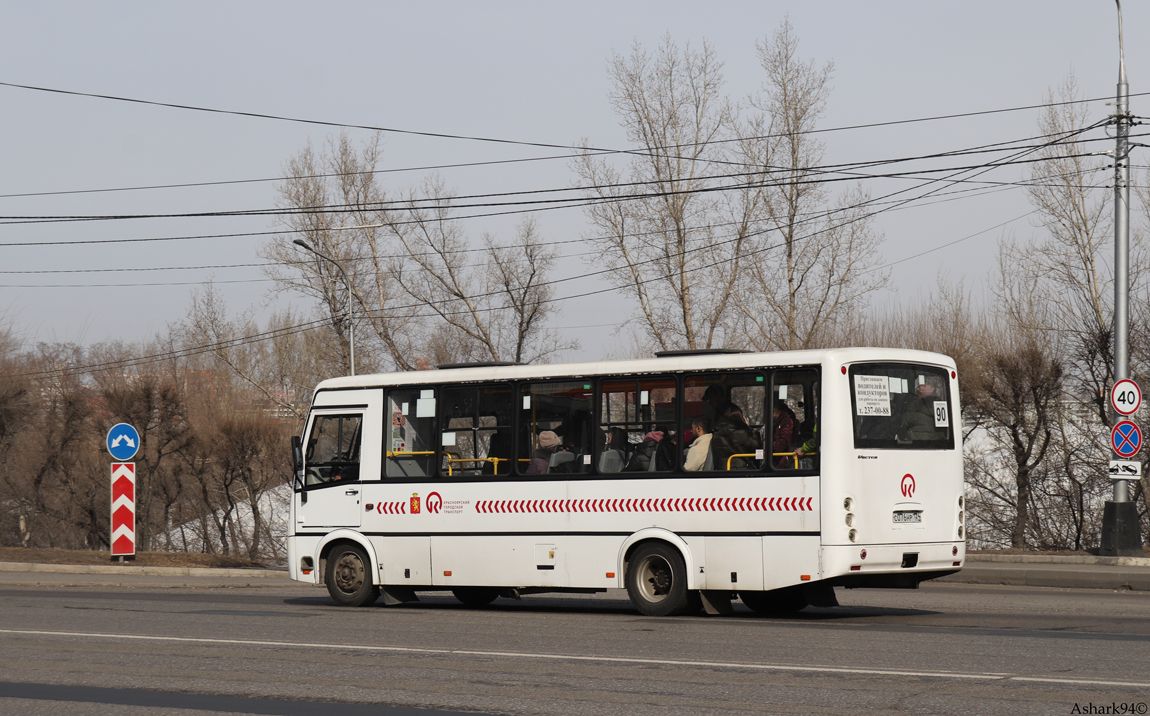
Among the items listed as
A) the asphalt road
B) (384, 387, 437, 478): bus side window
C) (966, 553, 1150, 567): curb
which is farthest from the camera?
(966, 553, 1150, 567): curb

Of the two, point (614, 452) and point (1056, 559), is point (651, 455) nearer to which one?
point (614, 452)

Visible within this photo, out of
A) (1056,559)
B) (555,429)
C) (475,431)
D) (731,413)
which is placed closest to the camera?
(731,413)

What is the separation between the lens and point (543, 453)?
14031mm

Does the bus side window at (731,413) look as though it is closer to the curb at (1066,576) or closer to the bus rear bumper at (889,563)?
the bus rear bumper at (889,563)

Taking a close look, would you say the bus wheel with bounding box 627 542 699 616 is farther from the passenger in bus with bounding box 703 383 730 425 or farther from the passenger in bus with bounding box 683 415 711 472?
the passenger in bus with bounding box 703 383 730 425

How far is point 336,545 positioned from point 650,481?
14.8ft

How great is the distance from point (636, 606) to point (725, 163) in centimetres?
2533

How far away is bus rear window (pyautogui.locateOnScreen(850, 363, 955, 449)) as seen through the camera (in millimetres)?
12508

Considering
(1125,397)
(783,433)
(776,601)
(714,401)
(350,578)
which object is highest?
(1125,397)

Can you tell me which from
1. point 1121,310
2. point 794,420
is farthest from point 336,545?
point 1121,310

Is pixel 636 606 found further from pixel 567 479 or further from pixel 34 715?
pixel 34 715

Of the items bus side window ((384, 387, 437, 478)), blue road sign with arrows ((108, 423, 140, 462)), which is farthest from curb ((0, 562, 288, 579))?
bus side window ((384, 387, 437, 478))

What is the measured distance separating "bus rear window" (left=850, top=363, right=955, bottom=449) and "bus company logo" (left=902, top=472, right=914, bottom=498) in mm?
309

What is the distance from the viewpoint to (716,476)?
42.3ft
